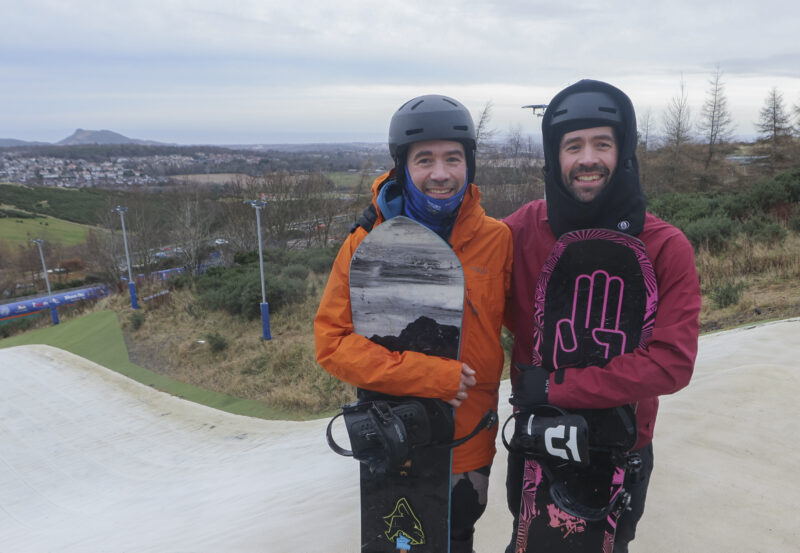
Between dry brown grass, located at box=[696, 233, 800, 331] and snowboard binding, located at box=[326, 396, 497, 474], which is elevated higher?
snowboard binding, located at box=[326, 396, 497, 474]

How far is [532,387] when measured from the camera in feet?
5.68

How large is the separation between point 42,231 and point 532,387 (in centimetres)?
7371

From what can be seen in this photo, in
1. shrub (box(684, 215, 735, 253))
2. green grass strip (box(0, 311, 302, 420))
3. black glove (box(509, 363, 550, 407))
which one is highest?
black glove (box(509, 363, 550, 407))

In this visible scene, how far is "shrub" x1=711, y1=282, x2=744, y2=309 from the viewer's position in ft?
23.5

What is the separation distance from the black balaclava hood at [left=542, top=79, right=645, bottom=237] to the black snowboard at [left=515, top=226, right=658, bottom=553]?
6 centimetres

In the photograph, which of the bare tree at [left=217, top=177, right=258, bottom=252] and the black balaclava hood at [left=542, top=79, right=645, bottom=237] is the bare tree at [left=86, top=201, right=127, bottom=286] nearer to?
the bare tree at [left=217, top=177, right=258, bottom=252]

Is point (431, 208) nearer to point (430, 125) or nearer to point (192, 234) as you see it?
point (430, 125)

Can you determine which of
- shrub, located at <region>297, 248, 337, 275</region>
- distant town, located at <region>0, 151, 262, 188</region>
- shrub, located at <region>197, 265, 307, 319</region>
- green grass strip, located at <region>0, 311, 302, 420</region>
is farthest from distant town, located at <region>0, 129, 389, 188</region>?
shrub, located at <region>197, 265, 307, 319</region>

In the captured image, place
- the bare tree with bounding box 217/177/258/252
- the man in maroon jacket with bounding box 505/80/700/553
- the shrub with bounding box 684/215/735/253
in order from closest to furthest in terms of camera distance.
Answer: the man in maroon jacket with bounding box 505/80/700/553 < the shrub with bounding box 684/215/735/253 < the bare tree with bounding box 217/177/258/252

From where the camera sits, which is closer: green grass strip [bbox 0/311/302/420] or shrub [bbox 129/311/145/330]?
green grass strip [bbox 0/311/302/420]

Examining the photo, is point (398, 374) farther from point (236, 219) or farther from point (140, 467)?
point (236, 219)

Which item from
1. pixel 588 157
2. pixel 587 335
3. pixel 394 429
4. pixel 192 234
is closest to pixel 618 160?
pixel 588 157

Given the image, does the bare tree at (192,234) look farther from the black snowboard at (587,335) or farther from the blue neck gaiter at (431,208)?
the black snowboard at (587,335)

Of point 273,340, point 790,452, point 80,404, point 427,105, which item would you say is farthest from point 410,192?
point 273,340
